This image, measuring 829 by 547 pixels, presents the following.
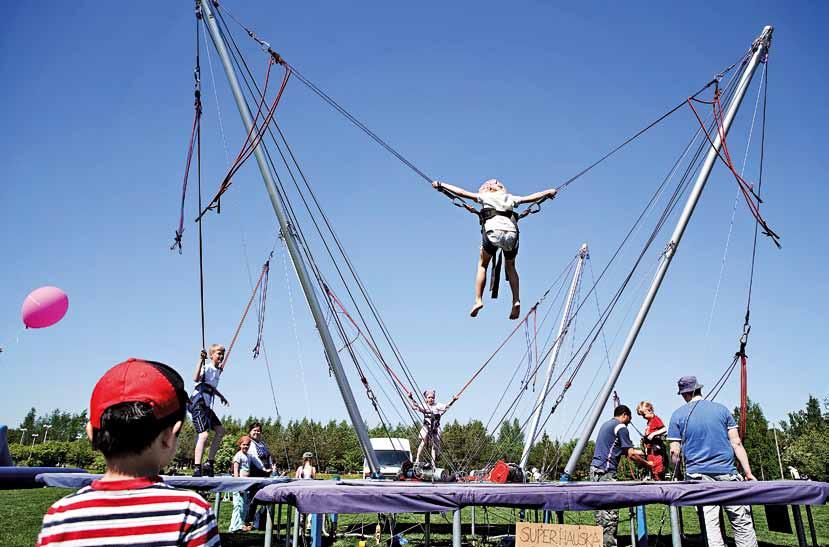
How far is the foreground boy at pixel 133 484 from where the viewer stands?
4.52 ft

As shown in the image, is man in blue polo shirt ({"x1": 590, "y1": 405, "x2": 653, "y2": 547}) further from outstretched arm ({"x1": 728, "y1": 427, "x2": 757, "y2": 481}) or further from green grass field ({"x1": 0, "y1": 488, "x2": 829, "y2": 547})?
outstretched arm ({"x1": 728, "y1": 427, "x2": 757, "y2": 481})

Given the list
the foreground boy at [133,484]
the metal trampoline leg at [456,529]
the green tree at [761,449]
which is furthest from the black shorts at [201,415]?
the green tree at [761,449]

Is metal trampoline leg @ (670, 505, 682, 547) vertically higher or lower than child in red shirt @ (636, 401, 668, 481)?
lower

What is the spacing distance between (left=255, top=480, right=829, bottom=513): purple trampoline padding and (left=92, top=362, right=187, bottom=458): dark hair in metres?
2.94

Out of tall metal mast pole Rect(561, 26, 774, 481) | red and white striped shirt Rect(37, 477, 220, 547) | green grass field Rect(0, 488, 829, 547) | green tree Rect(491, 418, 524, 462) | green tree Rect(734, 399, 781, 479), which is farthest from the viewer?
green tree Rect(734, 399, 781, 479)

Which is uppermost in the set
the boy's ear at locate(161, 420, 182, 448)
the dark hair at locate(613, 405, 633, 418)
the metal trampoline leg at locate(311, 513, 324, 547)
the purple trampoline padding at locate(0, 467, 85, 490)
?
the dark hair at locate(613, 405, 633, 418)

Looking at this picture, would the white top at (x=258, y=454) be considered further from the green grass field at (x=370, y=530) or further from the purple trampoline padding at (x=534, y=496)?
the purple trampoline padding at (x=534, y=496)

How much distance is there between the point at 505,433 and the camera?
10695 mm

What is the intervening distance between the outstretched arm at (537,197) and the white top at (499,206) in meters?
0.07

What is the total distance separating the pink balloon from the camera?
339 inches

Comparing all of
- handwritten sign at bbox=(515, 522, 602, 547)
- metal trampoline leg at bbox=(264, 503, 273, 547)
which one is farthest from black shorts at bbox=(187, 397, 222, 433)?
handwritten sign at bbox=(515, 522, 602, 547)

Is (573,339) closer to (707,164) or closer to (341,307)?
(707,164)

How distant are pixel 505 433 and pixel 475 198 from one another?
17.8 feet

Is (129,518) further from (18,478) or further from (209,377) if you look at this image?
(18,478)
